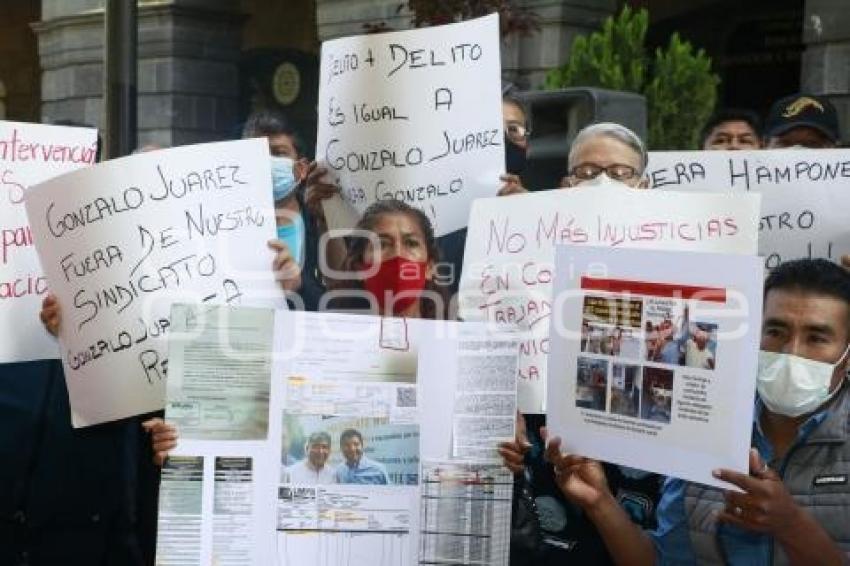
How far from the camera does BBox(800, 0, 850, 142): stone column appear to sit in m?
8.91

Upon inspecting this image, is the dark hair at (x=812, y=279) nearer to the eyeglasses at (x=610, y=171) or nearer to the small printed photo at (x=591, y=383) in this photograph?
the small printed photo at (x=591, y=383)

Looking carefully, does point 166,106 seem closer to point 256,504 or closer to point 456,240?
point 456,240

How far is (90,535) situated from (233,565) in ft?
2.67

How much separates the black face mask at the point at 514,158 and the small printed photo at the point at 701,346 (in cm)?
204

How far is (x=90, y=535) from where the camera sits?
3551 mm

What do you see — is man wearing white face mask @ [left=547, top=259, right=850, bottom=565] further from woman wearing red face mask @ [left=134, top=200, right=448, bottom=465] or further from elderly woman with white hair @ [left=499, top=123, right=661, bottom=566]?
woman wearing red face mask @ [left=134, top=200, right=448, bottom=465]

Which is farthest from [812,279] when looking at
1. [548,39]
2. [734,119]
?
[548,39]

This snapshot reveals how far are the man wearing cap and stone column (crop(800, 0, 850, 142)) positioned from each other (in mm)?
4219

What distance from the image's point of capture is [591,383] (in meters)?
2.73

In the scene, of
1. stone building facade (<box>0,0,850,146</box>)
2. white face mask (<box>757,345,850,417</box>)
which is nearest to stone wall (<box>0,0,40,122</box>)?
stone building facade (<box>0,0,850,146</box>)

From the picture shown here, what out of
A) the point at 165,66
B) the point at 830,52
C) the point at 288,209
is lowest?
the point at 288,209

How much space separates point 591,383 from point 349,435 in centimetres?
52

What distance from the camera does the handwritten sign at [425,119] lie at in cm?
406

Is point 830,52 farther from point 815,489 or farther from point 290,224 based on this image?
point 815,489
